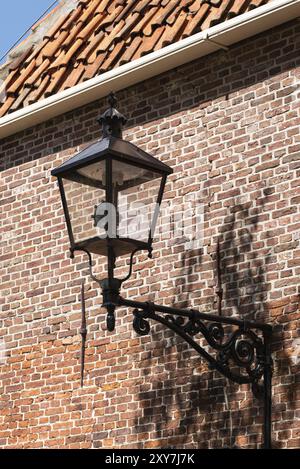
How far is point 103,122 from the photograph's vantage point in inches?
331

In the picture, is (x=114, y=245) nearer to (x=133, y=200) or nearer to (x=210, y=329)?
(x=133, y=200)

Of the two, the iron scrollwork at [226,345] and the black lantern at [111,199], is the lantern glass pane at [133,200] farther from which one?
the iron scrollwork at [226,345]

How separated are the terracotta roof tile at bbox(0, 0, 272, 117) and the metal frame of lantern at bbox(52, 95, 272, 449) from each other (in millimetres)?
1951

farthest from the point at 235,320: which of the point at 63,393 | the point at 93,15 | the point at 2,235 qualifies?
the point at 93,15

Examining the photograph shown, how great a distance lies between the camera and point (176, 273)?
395 inches

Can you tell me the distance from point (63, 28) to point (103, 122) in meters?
3.84

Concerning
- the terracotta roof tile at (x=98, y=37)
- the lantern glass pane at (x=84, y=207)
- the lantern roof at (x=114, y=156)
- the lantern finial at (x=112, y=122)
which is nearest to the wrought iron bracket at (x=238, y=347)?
the lantern glass pane at (x=84, y=207)

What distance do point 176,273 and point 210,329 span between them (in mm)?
1400

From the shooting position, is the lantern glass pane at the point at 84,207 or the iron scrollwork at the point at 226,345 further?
the iron scrollwork at the point at 226,345

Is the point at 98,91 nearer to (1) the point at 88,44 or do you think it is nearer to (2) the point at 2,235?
(1) the point at 88,44

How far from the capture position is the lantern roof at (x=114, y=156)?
803 centimetres

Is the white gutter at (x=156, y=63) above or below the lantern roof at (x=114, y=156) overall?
above

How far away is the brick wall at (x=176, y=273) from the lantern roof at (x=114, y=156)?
151 centimetres
